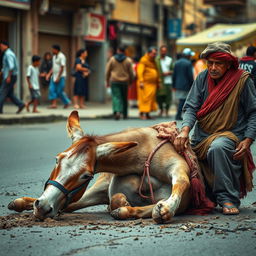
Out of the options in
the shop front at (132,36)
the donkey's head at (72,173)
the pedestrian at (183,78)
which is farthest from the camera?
the shop front at (132,36)

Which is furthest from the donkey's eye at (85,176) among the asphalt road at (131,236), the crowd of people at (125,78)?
the crowd of people at (125,78)

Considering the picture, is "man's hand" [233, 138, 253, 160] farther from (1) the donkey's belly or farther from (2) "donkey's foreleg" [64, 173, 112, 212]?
(2) "donkey's foreleg" [64, 173, 112, 212]

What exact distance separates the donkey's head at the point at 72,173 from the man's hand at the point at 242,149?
3.24ft

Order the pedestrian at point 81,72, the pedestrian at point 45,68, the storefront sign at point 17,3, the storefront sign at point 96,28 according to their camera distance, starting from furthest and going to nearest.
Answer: the storefront sign at point 96,28, the pedestrian at point 45,68, the storefront sign at point 17,3, the pedestrian at point 81,72

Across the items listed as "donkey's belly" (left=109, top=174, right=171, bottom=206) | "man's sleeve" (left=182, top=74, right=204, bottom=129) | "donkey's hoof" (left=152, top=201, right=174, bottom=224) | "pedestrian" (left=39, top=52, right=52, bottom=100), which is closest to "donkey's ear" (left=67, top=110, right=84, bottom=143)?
"donkey's belly" (left=109, top=174, right=171, bottom=206)

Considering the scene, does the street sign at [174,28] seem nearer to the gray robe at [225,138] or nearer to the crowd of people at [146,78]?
the crowd of people at [146,78]

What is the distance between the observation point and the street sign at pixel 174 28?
35.6m

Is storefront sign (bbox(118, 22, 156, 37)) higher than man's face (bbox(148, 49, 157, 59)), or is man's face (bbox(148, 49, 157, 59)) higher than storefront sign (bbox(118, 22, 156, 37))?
storefront sign (bbox(118, 22, 156, 37))

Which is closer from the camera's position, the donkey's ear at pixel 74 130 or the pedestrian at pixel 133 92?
the donkey's ear at pixel 74 130

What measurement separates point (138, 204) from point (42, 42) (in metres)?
21.4

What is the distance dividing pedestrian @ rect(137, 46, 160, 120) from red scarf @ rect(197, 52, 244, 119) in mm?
13674

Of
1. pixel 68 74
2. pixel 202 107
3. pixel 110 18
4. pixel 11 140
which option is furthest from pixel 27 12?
→ pixel 202 107

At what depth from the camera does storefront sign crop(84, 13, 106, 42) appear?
28531 millimetres

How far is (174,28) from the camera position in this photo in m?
35.8
